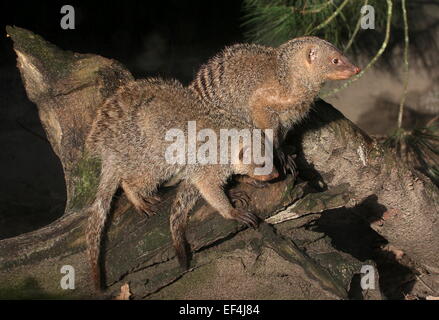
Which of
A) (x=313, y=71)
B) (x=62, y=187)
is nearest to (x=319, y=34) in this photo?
(x=313, y=71)

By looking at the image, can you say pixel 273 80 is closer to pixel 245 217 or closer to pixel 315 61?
pixel 315 61

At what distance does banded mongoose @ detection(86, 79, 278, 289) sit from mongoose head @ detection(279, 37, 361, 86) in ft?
1.13

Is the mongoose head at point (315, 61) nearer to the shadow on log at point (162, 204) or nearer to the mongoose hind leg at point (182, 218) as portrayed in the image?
the shadow on log at point (162, 204)

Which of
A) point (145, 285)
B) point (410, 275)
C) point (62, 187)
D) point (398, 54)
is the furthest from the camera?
point (398, 54)

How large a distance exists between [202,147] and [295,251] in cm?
47

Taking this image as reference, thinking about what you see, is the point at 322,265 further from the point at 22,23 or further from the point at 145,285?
the point at 22,23

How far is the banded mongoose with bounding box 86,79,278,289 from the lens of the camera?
1955mm

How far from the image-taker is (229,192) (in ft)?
6.79

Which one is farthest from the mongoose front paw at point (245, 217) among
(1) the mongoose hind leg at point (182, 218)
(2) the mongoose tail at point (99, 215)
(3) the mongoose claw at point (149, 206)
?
(2) the mongoose tail at point (99, 215)

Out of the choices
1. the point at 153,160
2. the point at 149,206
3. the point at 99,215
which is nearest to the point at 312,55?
the point at 153,160

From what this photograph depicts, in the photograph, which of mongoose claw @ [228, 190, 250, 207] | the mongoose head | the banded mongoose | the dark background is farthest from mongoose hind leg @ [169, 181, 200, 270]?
the dark background

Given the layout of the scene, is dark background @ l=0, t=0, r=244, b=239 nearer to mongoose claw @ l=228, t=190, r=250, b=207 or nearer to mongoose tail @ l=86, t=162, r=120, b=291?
mongoose tail @ l=86, t=162, r=120, b=291

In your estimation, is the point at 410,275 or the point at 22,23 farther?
the point at 22,23

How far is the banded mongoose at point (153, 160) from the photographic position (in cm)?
196
